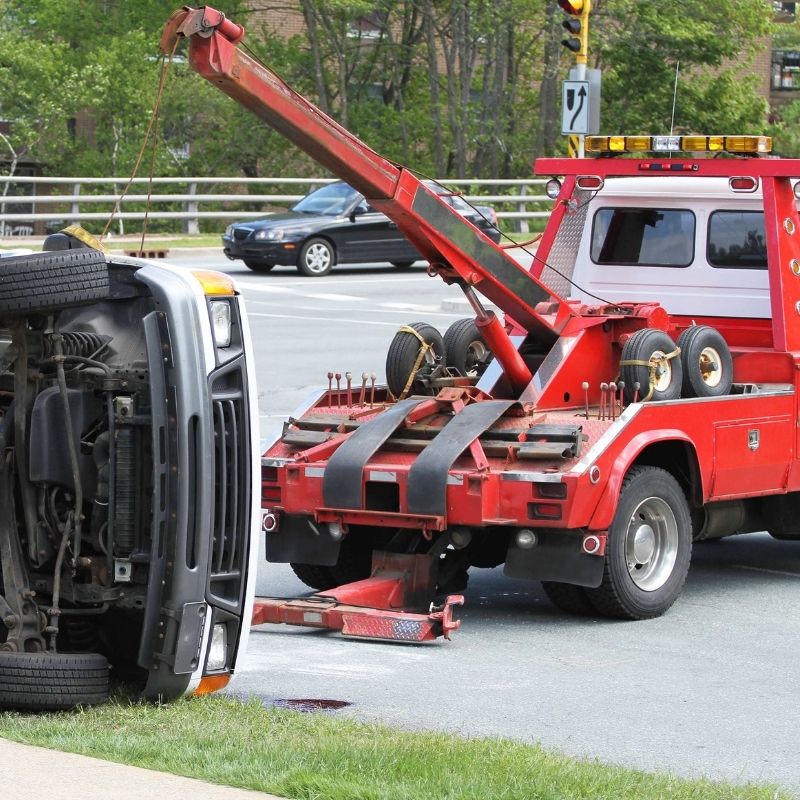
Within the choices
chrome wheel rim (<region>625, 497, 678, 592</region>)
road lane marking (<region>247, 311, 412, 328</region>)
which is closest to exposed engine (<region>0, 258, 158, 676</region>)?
chrome wheel rim (<region>625, 497, 678, 592</region>)

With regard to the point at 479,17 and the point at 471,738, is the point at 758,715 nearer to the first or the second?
the point at 471,738

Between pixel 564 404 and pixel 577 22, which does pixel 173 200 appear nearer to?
pixel 577 22

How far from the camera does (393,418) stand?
9.04 meters

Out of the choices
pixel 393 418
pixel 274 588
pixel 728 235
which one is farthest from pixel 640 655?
pixel 728 235

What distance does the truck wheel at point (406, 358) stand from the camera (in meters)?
9.93

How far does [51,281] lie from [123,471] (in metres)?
0.78

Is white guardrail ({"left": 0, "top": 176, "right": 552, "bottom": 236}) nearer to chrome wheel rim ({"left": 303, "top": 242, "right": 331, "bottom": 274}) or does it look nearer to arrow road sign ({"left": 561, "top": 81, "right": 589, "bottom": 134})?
chrome wheel rim ({"left": 303, "top": 242, "right": 331, "bottom": 274})

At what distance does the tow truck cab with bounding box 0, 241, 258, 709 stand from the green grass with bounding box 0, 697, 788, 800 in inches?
9.8

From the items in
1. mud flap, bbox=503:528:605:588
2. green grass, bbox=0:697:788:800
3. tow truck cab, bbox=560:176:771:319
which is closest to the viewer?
green grass, bbox=0:697:788:800

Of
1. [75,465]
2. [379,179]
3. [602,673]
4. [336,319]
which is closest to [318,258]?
[336,319]

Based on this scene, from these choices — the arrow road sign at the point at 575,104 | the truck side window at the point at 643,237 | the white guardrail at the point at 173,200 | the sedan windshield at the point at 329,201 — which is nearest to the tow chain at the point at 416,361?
the truck side window at the point at 643,237

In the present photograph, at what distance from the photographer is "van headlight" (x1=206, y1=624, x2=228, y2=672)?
681cm

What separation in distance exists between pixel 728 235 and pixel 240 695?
4.88m

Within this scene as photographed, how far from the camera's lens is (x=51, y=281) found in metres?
6.55
